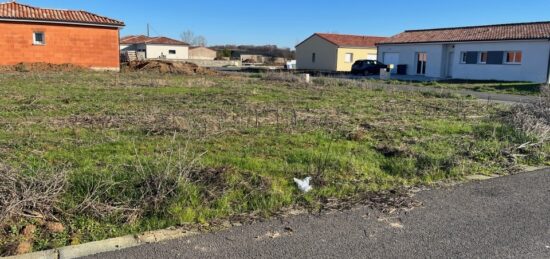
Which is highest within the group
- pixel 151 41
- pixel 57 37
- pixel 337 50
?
pixel 151 41

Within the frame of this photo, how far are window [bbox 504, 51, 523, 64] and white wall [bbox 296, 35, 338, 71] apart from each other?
20.8 meters

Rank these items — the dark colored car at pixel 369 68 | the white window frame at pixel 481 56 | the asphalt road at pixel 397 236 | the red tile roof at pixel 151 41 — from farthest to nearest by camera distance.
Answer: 1. the red tile roof at pixel 151 41
2. the dark colored car at pixel 369 68
3. the white window frame at pixel 481 56
4. the asphalt road at pixel 397 236

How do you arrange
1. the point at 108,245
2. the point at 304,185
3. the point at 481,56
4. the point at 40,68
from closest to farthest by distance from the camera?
the point at 108,245, the point at 304,185, the point at 40,68, the point at 481,56

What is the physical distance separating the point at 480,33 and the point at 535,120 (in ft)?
89.0

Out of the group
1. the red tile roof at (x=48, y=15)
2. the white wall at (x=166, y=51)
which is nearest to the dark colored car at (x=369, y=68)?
the red tile roof at (x=48, y=15)

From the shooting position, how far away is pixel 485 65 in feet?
Answer: 104

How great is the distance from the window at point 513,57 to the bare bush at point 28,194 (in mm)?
31318

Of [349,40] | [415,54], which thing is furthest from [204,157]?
[349,40]

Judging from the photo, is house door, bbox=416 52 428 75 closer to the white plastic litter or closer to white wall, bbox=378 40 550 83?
white wall, bbox=378 40 550 83

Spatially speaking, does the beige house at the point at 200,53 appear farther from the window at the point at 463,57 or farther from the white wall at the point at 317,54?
the window at the point at 463,57

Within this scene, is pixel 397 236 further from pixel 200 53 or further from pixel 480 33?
pixel 200 53

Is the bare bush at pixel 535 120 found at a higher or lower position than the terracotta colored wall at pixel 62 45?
lower

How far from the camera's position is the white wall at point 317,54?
49.7m

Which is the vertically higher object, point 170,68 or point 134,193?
point 170,68
